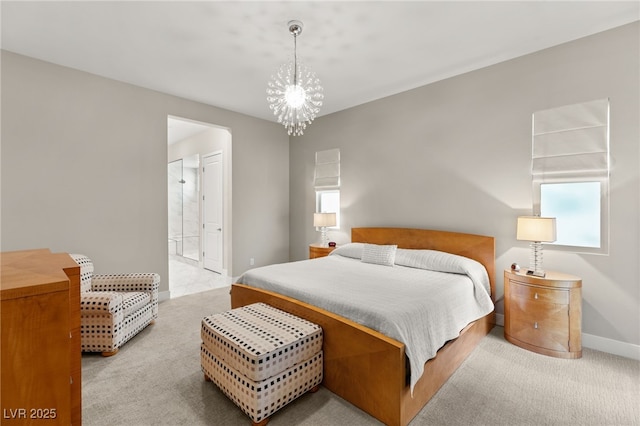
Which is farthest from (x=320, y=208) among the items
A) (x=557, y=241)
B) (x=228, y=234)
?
(x=557, y=241)

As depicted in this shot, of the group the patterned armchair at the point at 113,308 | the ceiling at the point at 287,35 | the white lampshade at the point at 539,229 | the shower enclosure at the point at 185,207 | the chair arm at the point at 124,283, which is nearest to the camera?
the ceiling at the point at 287,35

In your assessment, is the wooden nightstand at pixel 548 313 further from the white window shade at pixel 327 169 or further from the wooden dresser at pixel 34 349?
the wooden dresser at pixel 34 349

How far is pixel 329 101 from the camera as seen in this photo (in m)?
4.36

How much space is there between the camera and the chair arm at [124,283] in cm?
295

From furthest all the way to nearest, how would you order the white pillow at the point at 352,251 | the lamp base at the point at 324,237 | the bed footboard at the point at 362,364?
the lamp base at the point at 324,237, the white pillow at the point at 352,251, the bed footboard at the point at 362,364

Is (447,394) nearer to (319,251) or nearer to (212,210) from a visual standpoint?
(319,251)

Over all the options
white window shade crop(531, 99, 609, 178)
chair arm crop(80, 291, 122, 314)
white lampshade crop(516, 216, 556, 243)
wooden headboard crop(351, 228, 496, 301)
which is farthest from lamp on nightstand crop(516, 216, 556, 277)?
chair arm crop(80, 291, 122, 314)

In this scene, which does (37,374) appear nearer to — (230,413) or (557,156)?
(230,413)

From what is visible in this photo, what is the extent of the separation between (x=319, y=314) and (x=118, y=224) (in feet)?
9.94

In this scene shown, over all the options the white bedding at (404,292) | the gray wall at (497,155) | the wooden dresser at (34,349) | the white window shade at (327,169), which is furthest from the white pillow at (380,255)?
the wooden dresser at (34,349)

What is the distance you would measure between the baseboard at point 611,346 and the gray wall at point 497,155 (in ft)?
0.13

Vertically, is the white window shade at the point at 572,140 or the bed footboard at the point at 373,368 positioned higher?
the white window shade at the point at 572,140

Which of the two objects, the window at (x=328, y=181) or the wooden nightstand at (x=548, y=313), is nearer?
the wooden nightstand at (x=548, y=313)

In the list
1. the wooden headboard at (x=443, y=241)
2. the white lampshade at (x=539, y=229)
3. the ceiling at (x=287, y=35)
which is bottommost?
the wooden headboard at (x=443, y=241)
